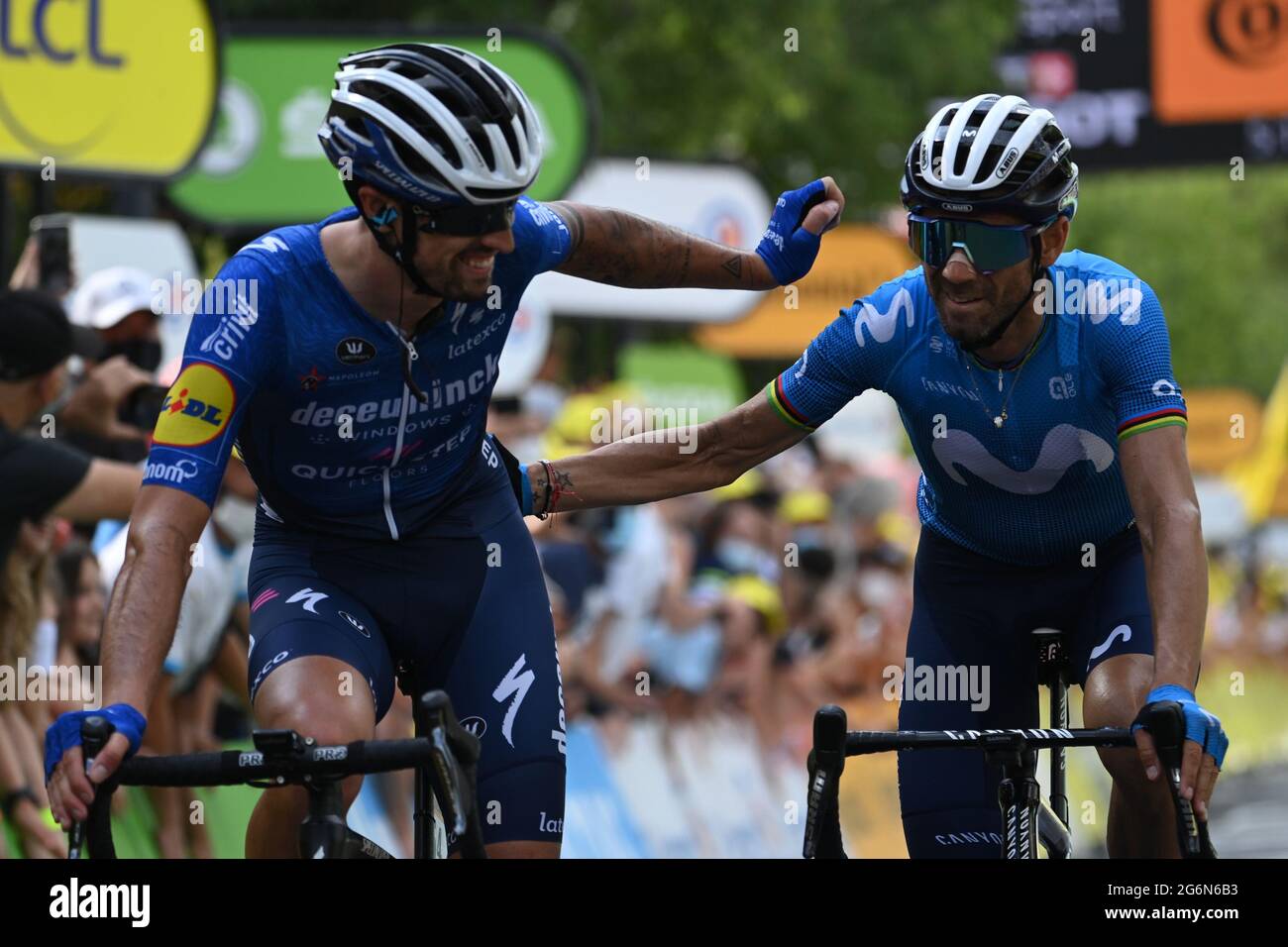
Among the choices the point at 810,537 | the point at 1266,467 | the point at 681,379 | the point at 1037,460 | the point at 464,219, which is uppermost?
the point at 1266,467

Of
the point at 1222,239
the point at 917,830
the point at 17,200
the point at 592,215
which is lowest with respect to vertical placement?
the point at 917,830

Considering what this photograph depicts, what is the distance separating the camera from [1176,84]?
20.0 metres

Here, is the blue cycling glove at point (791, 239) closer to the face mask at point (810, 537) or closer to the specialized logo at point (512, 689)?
the specialized logo at point (512, 689)

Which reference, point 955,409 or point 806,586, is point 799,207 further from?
point 806,586

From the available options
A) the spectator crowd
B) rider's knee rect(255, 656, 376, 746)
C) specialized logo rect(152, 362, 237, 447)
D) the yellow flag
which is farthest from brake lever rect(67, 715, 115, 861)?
the yellow flag

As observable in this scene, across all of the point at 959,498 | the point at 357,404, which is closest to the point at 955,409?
the point at 959,498

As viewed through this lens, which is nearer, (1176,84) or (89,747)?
(89,747)

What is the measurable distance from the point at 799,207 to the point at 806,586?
8.90 m

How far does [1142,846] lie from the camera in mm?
5832

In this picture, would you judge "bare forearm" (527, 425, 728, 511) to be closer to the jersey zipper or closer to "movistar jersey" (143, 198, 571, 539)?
"movistar jersey" (143, 198, 571, 539)

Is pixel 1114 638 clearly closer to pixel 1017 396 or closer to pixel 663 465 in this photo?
pixel 1017 396

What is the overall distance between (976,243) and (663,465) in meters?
1.25

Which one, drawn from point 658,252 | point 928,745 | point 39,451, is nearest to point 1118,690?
point 928,745
